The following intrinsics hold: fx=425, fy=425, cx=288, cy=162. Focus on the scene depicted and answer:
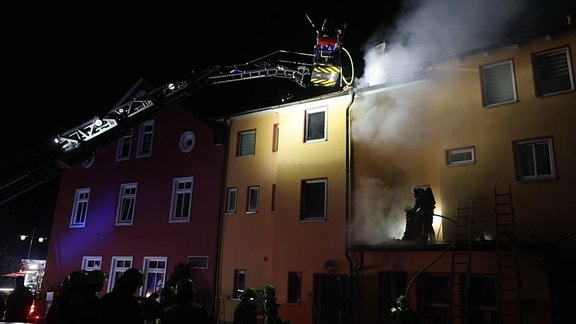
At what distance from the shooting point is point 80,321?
4.39m

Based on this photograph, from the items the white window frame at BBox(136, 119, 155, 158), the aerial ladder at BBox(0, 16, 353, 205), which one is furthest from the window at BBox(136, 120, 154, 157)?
the aerial ladder at BBox(0, 16, 353, 205)

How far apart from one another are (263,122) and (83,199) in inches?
427

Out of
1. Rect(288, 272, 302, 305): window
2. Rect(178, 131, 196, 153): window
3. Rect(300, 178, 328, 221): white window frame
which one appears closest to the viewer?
Rect(288, 272, 302, 305): window

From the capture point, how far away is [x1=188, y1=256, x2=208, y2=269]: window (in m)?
16.3

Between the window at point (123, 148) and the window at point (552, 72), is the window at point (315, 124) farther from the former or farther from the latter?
the window at point (123, 148)

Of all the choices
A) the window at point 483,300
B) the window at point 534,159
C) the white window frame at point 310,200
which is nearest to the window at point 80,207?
the white window frame at point 310,200

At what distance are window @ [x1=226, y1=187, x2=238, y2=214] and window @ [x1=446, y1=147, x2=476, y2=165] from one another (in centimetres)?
803

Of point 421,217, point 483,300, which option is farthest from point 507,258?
point 421,217

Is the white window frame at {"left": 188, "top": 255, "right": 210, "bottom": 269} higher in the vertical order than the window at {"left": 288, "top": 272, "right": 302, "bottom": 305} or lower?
higher

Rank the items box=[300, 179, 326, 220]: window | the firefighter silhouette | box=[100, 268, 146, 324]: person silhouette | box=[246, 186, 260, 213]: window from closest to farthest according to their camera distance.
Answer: box=[100, 268, 146, 324]: person silhouette
the firefighter silhouette
box=[300, 179, 326, 220]: window
box=[246, 186, 260, 213]: window

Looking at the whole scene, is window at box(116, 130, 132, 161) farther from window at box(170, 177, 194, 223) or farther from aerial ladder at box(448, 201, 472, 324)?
aerial ladder at box(448, 201, 472, 324)

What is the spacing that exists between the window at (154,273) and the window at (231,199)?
3536mm

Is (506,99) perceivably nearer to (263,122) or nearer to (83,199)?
(263,122)

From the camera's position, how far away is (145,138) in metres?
20.3
